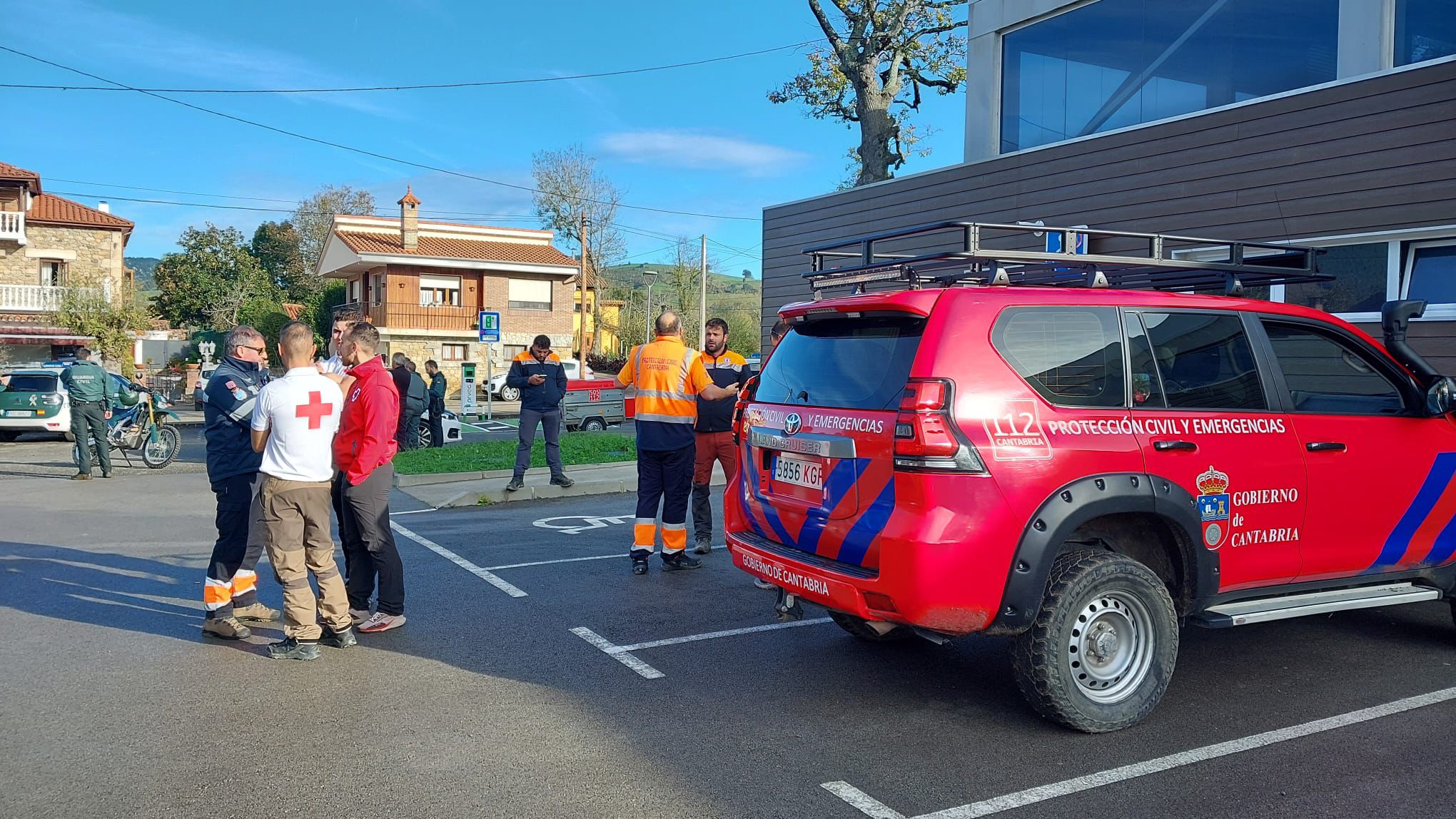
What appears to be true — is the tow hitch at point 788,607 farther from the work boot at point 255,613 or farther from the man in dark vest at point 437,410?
the man in dark vest at point 437,410

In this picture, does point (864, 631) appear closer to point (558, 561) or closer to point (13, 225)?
point (558, 561)

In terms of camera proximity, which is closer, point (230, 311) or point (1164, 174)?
point (1164, 174)

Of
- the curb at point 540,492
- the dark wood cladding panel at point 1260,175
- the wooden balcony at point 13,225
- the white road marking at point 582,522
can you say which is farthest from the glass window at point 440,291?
the white road marking at point 582,522

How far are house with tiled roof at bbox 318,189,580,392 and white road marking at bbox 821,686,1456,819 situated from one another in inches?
1716

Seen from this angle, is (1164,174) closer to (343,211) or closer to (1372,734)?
(1372,734)

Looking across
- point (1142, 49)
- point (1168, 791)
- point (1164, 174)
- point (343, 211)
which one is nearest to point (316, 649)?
point (1168, 791)

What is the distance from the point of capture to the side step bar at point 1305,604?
4711 millimetres

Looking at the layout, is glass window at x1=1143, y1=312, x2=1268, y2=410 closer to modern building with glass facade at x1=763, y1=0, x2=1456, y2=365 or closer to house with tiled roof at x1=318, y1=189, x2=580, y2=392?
modern building with glass facade at x1=763, y1=0, x2=1456, y2=365

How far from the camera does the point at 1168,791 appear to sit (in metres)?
3.86

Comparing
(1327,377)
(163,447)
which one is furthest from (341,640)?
(163,447)

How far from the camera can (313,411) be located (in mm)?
5637

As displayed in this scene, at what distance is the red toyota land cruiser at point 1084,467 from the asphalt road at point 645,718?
468 mm

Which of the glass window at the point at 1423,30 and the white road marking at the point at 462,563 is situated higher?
the glass window at the point at 1423,30

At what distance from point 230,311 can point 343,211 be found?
39.0 ft
